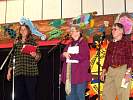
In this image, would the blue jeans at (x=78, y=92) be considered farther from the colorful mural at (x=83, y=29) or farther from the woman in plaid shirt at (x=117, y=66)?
the colorful mural at (x=83, y=29)

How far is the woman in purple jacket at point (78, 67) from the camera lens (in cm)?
380

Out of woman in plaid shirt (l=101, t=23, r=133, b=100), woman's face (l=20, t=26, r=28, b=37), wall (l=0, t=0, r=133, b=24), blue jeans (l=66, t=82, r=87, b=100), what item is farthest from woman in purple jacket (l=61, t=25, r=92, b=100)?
wall (l=0, t=0, r=133, b=24)

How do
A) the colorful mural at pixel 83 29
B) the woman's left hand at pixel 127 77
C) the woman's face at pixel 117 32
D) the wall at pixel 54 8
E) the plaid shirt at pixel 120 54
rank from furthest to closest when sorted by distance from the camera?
the wall at pixel 54 8 → the colorful mural at pixel 83 29 → the woman's face at pixel 117 32 → the plaid shirt at pixel 120 54 → the woman's left hand at pixel 127 77

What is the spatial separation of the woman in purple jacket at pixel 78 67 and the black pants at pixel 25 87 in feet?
1.19

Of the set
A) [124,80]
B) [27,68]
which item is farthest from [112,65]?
[27,68]

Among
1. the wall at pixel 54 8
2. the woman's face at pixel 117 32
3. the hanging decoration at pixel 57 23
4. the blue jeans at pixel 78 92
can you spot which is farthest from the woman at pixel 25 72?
the wall at pixel 54 8

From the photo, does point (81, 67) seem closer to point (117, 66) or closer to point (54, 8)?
point (117, 66)

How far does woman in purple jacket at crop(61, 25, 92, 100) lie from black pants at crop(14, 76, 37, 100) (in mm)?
362

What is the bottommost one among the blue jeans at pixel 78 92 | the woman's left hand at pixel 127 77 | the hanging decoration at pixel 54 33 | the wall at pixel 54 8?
the blue jeans at pixel 78 92

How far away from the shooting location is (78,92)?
3.78 m

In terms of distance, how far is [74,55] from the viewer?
3.92 m

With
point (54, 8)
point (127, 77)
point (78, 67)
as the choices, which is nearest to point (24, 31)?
point (78, 67)

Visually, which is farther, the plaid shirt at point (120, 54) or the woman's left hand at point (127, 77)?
the plaid shirt at point (120, 54)

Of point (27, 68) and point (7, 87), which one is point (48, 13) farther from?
point (27, 68)
